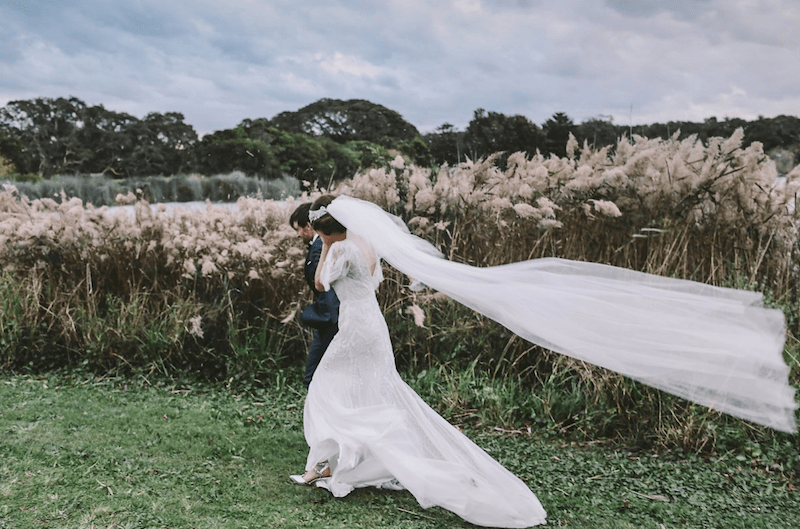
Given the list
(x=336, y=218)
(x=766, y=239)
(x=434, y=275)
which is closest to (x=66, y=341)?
(x=336, y=218)

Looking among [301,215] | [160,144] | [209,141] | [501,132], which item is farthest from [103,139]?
[301,215]

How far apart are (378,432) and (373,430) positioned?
0.04 metres

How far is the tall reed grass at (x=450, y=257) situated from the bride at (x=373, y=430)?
1.46 m

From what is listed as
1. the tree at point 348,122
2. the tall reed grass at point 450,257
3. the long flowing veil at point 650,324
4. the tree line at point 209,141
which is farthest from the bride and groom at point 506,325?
the tree at point 348,122

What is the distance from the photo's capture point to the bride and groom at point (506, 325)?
123 inches

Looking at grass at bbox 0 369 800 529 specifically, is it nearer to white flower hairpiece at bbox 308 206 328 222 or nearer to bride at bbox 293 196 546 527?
bride at bbox 293 196 546 527

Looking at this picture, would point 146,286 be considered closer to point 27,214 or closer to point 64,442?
point 27,214

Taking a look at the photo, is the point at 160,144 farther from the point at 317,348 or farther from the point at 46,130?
the point at 317,348

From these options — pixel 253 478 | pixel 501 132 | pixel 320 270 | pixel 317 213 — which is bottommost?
pixel 253 478

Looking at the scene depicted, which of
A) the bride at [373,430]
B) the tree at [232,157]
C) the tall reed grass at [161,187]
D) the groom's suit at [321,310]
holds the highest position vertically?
the tree at [232,157]

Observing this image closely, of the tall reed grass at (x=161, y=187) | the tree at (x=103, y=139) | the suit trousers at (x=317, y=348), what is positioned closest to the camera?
the suit trousers at (x=317, y=348)

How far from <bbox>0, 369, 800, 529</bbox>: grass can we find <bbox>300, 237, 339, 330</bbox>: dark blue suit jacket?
1033 millimetres

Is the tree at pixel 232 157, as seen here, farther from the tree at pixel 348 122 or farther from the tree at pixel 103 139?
the tree at pixel 348 122

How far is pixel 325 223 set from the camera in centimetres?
413
